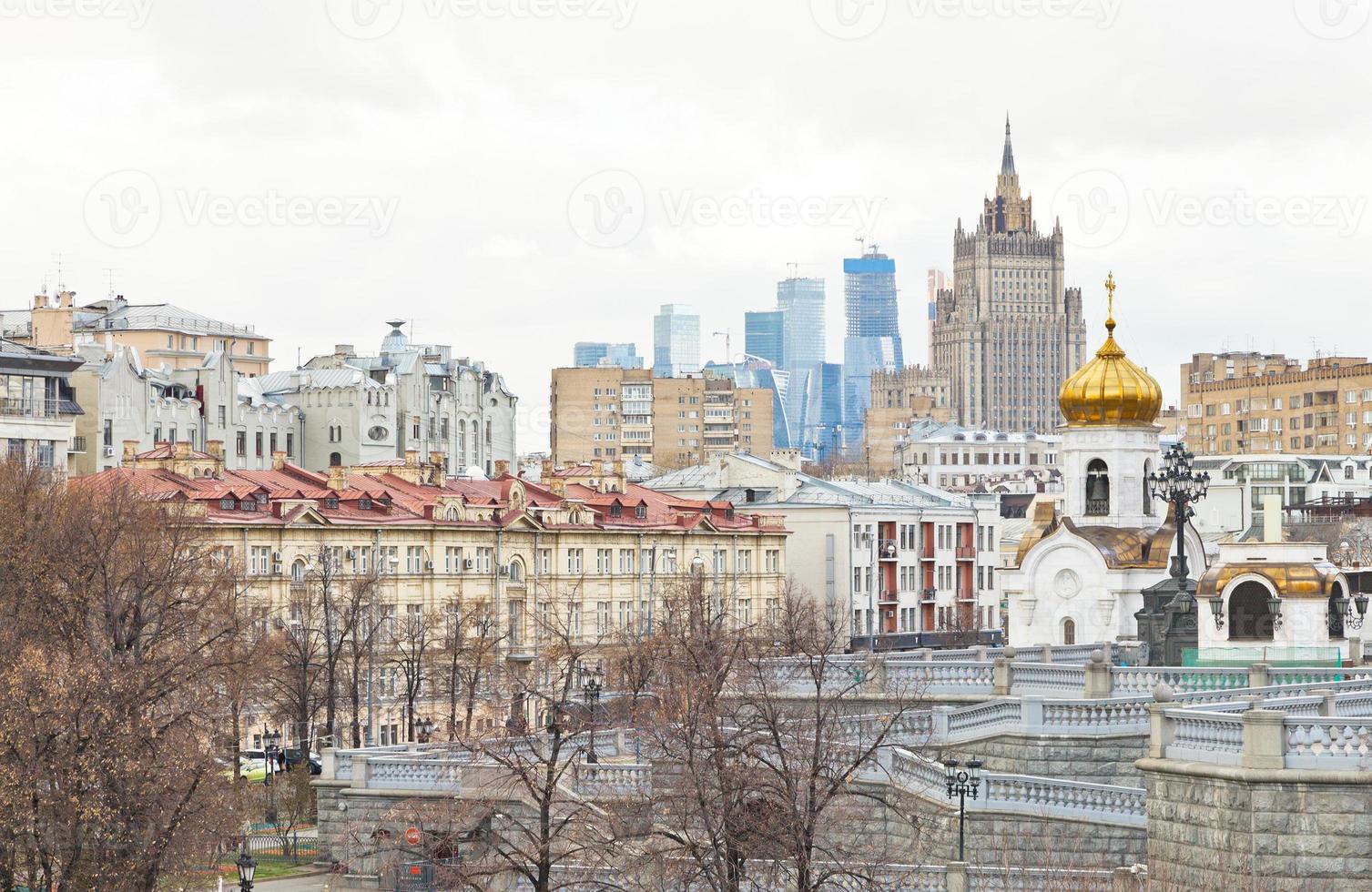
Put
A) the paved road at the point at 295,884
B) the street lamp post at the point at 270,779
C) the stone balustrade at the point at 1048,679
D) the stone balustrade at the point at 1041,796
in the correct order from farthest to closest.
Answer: the street lamp post at the point at 270,779 → the paved road at the point at 295,884 → the stone balustrade at the point at 1048,679 → the stone balustrade at the point at 1041,796

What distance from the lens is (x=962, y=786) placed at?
116 ft

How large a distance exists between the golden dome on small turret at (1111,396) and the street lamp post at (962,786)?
38710 millimetres

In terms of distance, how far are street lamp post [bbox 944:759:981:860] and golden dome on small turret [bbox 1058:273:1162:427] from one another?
38.7 m

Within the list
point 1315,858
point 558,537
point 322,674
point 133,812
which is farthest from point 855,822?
point 558,537

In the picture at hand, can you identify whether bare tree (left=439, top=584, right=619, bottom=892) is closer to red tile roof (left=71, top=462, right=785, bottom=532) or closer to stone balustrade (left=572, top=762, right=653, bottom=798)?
stone balustrade (left=572, top=762, right=653, bottom=798)

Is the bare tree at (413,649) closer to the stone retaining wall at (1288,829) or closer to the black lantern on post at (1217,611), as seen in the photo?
the black lantern on post at (1217,611)

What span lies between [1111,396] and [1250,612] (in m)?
20.4

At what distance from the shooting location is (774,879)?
109ft

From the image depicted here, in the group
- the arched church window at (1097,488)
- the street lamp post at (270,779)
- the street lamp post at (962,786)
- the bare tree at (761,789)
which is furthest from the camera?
the arched church window at (1097,488)

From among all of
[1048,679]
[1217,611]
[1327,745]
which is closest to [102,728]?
[1048,679]

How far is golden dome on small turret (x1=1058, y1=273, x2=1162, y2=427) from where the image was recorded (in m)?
74.1

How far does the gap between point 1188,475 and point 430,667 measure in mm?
33129

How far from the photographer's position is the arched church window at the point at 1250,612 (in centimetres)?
5391

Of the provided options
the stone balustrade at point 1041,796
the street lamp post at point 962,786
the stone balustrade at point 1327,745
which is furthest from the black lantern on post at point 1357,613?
the stone balustrade at point 1327,745
